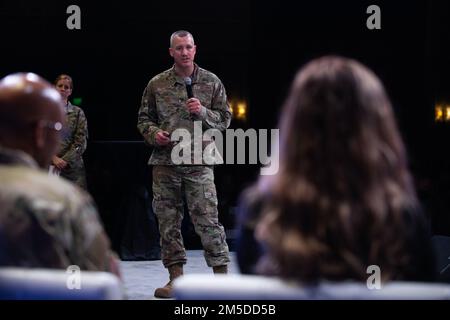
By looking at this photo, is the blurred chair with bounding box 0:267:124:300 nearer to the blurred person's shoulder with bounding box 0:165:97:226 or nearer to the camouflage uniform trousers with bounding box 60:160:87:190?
the blurred person's shoulder with bounding box 0:165:97:226

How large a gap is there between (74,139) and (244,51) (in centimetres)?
498

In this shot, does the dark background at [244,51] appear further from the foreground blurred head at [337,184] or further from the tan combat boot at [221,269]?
the foreground blurred head at [337,184]

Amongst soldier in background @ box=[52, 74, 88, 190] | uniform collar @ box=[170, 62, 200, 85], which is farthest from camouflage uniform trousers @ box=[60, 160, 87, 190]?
uniform collar @ box=[170, 62, 200, 85]

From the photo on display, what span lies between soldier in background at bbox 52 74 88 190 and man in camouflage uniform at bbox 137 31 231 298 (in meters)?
1.24

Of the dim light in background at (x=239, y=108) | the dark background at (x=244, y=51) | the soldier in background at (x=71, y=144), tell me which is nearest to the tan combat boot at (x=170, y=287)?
the soldier in background at (x=71, y=144)

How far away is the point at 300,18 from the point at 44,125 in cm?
738

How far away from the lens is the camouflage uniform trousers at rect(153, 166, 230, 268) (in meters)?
4.20

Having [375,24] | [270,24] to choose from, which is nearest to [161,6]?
[270,24]

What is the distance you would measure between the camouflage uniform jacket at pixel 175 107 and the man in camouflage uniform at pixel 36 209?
2.68m

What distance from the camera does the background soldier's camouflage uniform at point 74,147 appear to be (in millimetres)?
5410

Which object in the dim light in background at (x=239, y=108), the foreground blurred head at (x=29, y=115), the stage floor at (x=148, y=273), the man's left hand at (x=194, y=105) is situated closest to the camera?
the foreground blurred head at (x=29, y=115)

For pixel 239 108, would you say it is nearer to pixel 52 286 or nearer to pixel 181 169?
pixel 181 169

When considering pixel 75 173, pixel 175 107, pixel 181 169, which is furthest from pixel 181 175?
pixel 75 173
